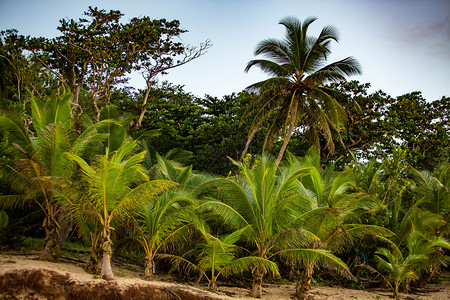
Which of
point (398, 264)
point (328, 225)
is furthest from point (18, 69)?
point (398, 264)

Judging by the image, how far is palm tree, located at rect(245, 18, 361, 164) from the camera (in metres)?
15.7

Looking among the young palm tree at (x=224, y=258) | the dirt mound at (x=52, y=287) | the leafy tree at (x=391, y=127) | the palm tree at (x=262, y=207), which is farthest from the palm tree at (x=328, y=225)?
the leafy tree at (x=391, y=127)

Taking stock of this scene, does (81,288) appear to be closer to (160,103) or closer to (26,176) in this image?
(26,176)

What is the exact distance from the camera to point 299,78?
15977 millimetres

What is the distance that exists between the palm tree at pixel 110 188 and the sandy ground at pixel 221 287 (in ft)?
3.18

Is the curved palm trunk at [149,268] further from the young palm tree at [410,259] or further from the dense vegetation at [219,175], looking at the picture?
the young palm tree at [410,259]

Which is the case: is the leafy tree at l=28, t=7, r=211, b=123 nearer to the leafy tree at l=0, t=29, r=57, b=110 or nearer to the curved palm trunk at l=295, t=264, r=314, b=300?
the leafy tree at l=0, t=29, r=57, b=110

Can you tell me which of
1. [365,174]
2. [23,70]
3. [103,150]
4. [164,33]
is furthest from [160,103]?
[365,174]

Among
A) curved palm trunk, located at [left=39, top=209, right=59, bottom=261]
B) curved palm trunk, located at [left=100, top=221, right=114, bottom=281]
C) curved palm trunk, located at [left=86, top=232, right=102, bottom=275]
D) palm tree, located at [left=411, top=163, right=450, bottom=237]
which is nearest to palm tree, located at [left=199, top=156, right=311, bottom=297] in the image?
curved palm trunk, located at [left=100, top=221, right=114, bottom=281]

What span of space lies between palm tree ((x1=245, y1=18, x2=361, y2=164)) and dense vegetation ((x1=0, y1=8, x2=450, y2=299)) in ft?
0.20

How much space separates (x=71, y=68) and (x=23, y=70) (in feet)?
8.64

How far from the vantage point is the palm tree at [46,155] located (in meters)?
9.58

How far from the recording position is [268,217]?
1035 centimetres

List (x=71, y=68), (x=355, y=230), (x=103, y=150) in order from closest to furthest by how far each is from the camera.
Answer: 1. (x=355, y=230)
2. (x=103, y=150)
3. (x=71, y=68)
